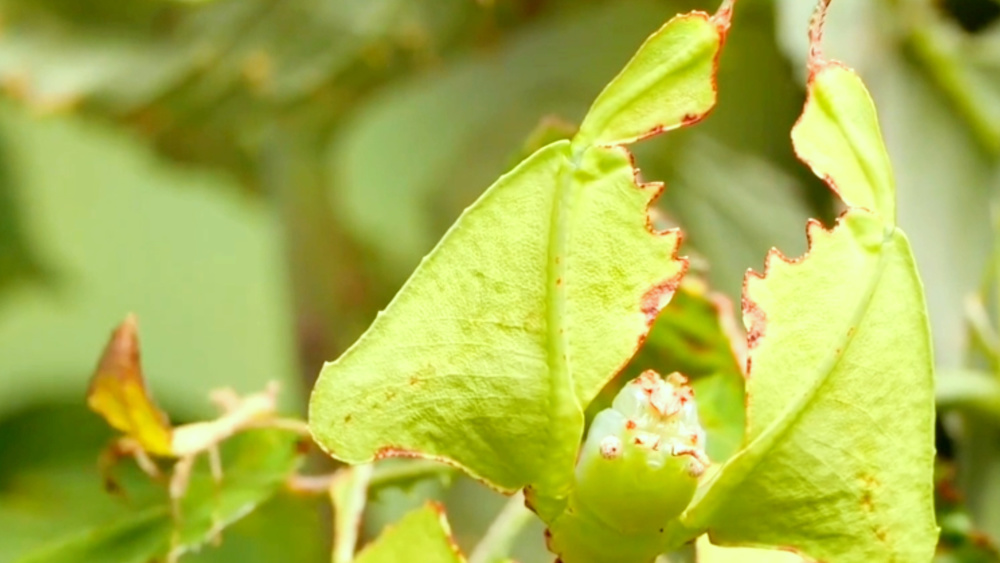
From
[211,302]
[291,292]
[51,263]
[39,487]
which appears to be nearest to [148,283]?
[211,302]

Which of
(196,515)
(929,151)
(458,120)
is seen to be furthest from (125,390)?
(458,120)

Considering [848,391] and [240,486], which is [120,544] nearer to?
[240,486]

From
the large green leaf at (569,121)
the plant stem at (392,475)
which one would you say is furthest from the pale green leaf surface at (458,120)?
the plant stem at (392,475)

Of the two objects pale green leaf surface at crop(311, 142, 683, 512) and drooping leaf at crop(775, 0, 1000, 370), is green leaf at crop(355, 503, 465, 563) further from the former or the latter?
drooping leaf at crop(775, 0, 1000, 370)

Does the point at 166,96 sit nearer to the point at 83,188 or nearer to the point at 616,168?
the point at 616,168

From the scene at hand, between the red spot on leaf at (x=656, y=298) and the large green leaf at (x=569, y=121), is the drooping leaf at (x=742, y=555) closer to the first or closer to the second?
the red spot on leaf at (x=656, y=298)

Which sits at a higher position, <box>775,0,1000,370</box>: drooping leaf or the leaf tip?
the leaf tip

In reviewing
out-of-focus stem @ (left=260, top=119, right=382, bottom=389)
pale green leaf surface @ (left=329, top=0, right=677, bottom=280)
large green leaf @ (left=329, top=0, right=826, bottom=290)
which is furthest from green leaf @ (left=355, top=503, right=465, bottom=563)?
out-of-focus stem @ (left=260, top=119, right=382, bottom=389)
